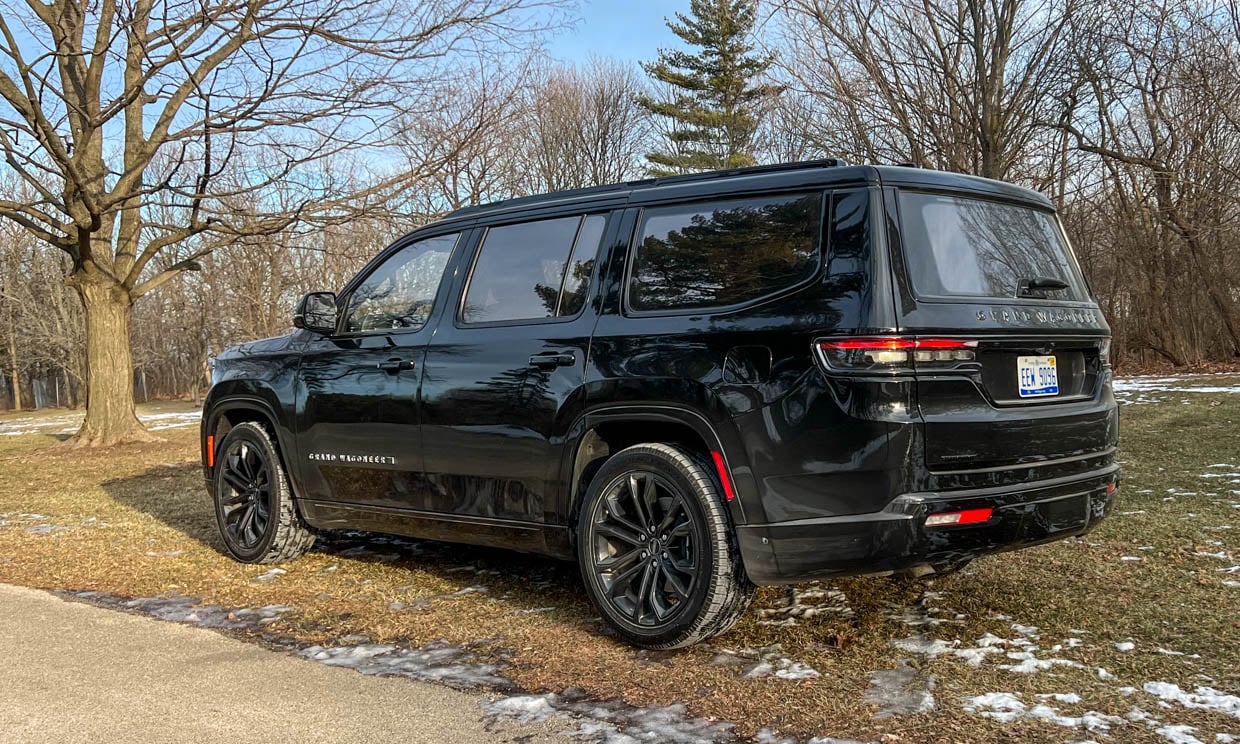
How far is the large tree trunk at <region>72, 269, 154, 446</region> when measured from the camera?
554 inches

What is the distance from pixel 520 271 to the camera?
4605mm

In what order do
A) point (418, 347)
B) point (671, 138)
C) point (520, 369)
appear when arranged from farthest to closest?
1. point (671, 138)
2. point (418, 347)
3. point (520, 369)

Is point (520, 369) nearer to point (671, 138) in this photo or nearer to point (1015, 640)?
point (1015, 640)

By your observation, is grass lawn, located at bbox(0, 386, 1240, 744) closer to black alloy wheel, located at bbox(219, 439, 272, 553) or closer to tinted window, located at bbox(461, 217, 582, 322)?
black alloy wheel, located at bbox(219, 439, 272, 553)

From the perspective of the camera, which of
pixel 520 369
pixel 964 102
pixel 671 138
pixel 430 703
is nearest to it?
pixel 430 703

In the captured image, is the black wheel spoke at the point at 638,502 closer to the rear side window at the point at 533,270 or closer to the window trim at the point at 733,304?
the window trim at the point at 733,304

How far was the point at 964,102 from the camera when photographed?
14.1m

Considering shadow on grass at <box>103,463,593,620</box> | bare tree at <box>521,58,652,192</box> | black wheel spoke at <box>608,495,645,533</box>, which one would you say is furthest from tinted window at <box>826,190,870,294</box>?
bare tree at <box>521,58,652,192</box>

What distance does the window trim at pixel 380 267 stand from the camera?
4.91 meters

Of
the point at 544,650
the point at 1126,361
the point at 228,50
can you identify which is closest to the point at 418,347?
the point at 544,650

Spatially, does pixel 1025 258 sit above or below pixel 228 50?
below

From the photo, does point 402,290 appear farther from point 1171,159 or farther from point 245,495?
point 1171,159

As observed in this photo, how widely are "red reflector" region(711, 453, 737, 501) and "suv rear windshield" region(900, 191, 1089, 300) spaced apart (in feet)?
3.21

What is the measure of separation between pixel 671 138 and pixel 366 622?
A: 31.4 metres
